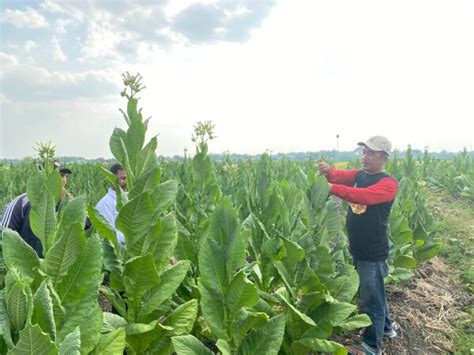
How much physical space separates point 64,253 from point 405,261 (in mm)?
4694

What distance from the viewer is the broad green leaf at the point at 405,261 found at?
17.1ft

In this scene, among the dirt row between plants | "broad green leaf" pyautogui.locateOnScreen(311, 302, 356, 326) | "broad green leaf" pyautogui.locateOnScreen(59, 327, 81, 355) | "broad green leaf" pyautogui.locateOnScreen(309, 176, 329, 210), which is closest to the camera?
"broad green leaf" pyautogui.locateOnScreen(59, 327, 81, 355)

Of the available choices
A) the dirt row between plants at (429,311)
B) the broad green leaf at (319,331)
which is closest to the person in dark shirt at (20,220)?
the broad green leaf at (319,331)

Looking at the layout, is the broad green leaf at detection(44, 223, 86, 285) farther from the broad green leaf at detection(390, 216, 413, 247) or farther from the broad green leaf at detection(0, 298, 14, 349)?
the broad green leaf at detection(390, 216, 413, 247)

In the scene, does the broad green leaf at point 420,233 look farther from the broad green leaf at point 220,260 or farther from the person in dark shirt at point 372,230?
the broad green leaf at point 220,260

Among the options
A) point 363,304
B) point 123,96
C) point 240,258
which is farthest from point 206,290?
point 363,304

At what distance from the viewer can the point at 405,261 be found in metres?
5.25

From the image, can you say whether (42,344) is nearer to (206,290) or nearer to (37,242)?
(206,290)

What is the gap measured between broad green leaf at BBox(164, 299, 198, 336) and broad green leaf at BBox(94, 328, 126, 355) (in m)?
0.84

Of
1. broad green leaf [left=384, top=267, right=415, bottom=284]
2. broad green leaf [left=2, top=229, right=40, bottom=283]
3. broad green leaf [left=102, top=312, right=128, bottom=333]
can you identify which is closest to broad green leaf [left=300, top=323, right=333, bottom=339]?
broad green leaf [left=102, top=312, right=128, bottom=333]

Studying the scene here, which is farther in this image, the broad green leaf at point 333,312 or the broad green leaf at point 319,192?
the broad green leaf at point 319,192

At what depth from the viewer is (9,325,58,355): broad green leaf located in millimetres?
1023

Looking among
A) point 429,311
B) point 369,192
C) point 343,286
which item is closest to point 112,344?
point 343,286

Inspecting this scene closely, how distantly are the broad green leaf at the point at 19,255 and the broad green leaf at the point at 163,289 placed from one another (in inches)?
33.8
